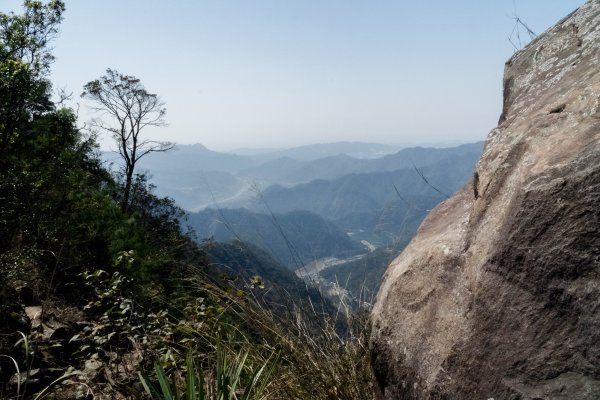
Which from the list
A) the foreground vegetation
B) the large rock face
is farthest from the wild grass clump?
the large rock face

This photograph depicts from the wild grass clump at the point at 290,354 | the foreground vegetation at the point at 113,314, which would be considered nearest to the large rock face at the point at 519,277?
the wild grass clump at the point at 290,354

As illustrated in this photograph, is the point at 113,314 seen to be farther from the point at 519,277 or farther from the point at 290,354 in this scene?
the point at 519,277

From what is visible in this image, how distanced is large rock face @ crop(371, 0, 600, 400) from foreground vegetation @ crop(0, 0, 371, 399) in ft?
2.32

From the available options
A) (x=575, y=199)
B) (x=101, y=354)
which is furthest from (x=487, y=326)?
(x=101, y=354)

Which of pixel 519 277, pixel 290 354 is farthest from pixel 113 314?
pixel 519 277

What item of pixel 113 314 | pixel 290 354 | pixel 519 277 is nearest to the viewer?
pixel 519 277

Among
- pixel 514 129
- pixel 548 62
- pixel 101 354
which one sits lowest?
pixel 101 354

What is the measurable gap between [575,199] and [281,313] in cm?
230

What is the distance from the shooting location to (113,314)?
364 centimetres

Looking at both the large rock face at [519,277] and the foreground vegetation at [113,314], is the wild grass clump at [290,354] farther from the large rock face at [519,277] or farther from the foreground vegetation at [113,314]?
the large rock face at [519,277]

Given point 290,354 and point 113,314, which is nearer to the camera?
point 290,354

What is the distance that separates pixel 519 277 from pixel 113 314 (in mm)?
3333

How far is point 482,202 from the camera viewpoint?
211cm

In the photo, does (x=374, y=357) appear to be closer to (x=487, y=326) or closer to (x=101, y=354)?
(x=487, y=326)
